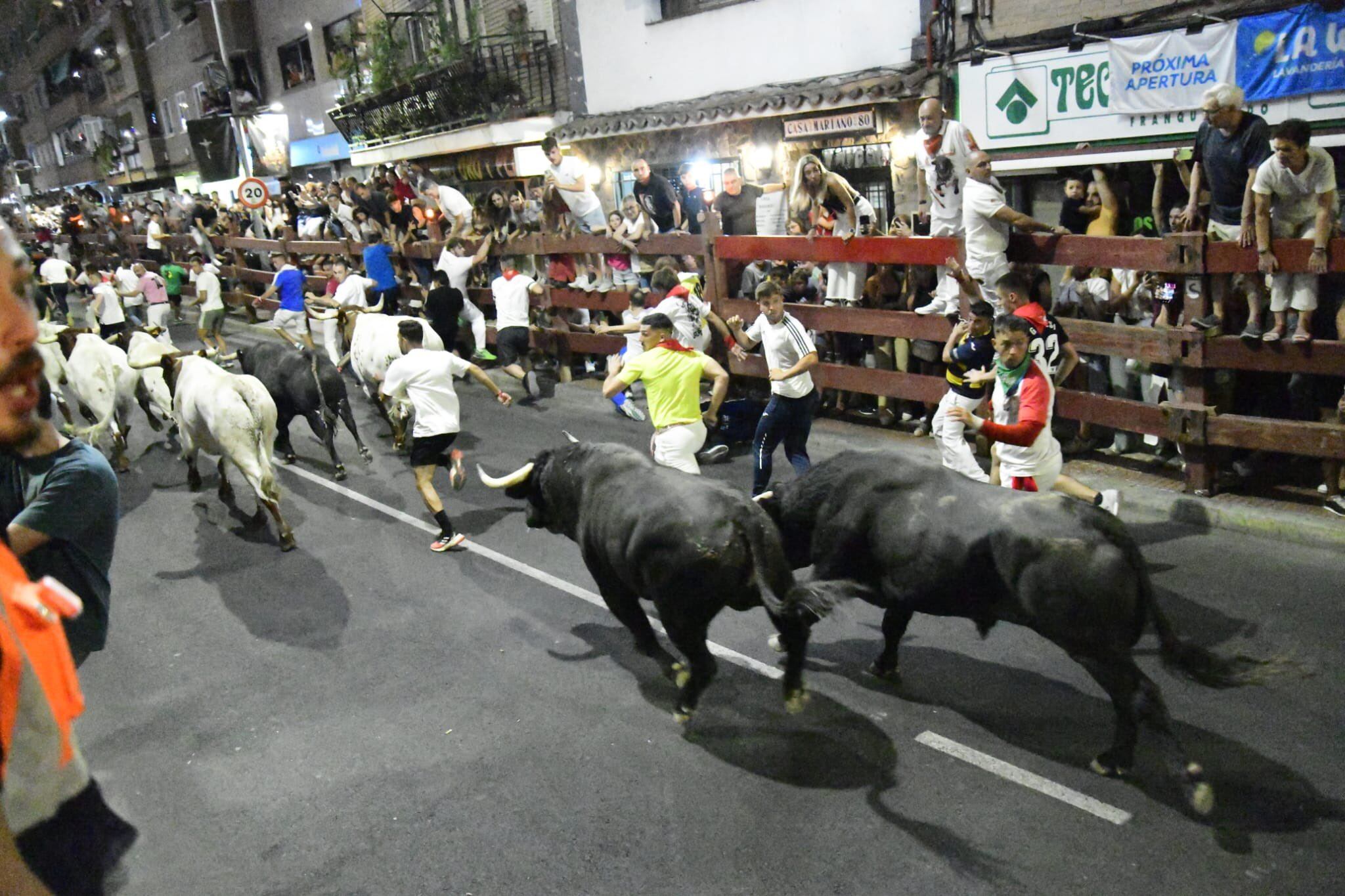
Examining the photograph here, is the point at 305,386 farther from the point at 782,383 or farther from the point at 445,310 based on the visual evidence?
the point at 782,383

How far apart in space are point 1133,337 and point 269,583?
22.2 ft

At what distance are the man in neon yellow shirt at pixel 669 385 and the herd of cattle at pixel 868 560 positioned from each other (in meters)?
1.26

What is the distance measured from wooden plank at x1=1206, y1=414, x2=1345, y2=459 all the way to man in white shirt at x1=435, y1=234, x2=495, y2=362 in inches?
368

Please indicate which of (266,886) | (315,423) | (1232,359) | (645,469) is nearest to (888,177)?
(1232,359)

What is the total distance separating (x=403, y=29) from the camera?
22.2 metres

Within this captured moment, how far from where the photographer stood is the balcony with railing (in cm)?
1797

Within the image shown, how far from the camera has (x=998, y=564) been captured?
175 inches

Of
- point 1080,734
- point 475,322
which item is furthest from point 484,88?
point 1080,734

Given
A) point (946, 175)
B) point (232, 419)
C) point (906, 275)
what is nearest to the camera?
point (232, 419)

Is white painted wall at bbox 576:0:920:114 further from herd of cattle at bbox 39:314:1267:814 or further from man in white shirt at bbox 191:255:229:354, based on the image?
herd of cattle at bbox 39:314:1267:814

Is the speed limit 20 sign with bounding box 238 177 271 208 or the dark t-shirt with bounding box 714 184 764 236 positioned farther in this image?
the speed limit 20 sign with bounding box 238 177 271 208

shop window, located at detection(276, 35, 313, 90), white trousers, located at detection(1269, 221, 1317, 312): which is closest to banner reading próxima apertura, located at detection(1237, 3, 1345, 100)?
white trousers, located at detection(1269, 221, 1317, 312)

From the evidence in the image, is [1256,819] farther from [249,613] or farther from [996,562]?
[249,613]

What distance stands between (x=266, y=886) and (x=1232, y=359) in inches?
267
